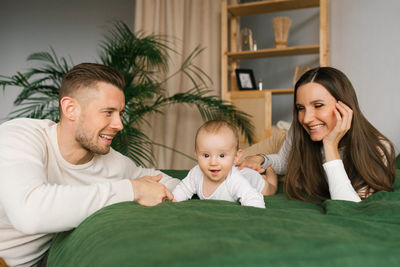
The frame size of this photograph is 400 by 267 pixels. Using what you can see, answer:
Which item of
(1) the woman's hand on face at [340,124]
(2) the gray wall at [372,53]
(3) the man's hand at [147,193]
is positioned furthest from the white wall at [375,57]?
(3) the man's hand at [147,193]

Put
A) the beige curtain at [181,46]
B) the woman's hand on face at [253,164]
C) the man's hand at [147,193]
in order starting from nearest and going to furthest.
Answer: the man's hand at [147,193] < the woman's hand on face at [253,164] < the beige curtain at [181,46]

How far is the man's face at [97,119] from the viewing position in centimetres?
143

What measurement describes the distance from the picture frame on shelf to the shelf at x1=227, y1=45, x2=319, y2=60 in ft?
0.56

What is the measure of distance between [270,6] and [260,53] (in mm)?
486

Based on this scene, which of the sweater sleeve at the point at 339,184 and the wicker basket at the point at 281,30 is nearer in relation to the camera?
the sweater sleeve at the point at 339,184

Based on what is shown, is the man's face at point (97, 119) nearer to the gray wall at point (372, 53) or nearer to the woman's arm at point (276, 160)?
the woman's arm at point (276, 160)

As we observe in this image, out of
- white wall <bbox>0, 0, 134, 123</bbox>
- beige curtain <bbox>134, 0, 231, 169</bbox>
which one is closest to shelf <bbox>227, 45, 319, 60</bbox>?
beige curtain <bbox>134, 0, 231, 169</bbox>

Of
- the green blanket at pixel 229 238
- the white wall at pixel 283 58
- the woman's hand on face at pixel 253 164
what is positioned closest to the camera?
the green blanket at pixel 229 238

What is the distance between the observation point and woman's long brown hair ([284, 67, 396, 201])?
157 centimetres

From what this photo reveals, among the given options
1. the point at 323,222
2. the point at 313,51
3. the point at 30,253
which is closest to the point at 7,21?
the point at 313,51

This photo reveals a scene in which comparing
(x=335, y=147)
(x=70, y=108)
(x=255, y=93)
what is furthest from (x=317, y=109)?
(x=255, y=93)

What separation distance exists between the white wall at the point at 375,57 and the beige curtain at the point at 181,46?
1428mm

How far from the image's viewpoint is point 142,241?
0.75 m

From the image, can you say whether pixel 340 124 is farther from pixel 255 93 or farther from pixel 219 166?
pixel 255 93
